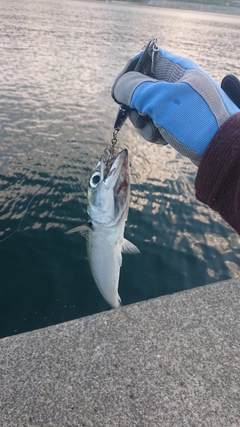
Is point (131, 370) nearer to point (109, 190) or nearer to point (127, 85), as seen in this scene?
point (109, 190)

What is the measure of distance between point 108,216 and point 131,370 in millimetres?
1398

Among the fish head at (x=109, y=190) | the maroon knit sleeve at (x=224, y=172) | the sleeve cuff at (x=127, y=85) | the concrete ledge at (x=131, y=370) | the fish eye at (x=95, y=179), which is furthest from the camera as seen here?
the fish eye at (x=95, y=179)

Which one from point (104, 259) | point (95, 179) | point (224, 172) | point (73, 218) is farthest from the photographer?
point (73, 218)

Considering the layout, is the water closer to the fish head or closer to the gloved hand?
the fish head

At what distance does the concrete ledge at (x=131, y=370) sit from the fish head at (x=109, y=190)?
1.15 m

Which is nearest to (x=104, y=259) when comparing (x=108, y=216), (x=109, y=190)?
(x=108, y=216)

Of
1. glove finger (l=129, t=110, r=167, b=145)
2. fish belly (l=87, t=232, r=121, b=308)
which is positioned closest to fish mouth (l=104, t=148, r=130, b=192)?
glove finger (l=129, t=110, r=167, b=145)

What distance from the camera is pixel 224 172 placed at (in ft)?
6.91

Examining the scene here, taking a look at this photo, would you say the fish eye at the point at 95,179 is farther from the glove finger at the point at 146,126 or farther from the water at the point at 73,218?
the water at the point at 73,218

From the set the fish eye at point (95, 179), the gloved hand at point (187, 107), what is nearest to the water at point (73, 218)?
the fish eye at point (95, 179)

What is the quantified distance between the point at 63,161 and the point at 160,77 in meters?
6.46

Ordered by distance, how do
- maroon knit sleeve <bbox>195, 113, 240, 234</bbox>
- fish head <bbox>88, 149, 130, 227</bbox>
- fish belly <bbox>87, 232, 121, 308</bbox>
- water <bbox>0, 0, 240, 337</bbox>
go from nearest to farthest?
1. maroon knit sleeve <bbox>195, 113, 240, 234</bbox>
2. fish head <bbox>88, 149, 130, 227</bbox>
3. fish belly <bbox>87, 232, 121, 308</bbox>
4. water <bbox>0, 0, 240, 337</bbox>

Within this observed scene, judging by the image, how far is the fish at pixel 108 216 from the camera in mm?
2727

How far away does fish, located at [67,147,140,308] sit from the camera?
2.73 metres
